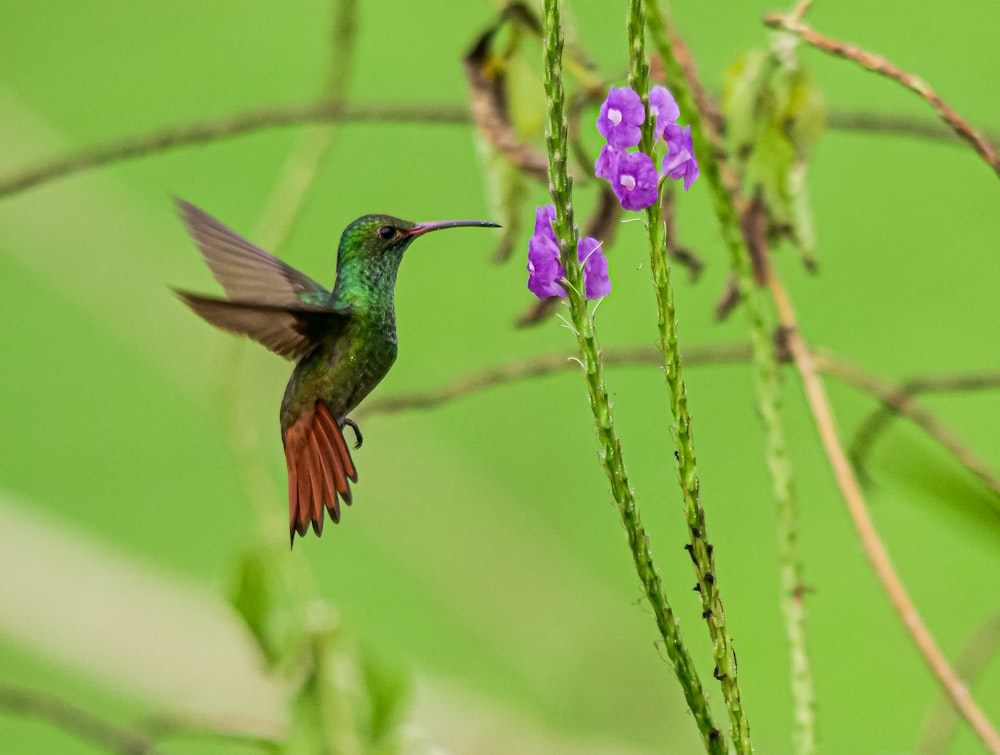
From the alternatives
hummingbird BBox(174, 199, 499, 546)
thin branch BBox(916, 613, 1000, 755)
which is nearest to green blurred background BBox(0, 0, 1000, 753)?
thin branch BBox(916, 613, 1000, 755)

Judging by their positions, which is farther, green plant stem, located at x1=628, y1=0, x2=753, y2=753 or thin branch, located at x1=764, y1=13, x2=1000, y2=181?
thin branch, located at x1=764, y1=13, x2=1000, y2=181

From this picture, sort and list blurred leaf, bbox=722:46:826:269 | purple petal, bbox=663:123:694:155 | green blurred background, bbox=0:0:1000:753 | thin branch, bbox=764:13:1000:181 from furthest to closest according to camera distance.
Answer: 1. green blurred background, bbox=0:0:1000:753
2. blurred leaf, bbox=722:46:826:269
3. thin branch, bbox=764:13:1000:181
4. purple petal, bbox=663:123:694:155

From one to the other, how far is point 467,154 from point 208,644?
5.01m

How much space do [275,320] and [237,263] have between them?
14 centimetres

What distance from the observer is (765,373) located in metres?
1.38

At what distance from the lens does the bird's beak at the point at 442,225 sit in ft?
3.45

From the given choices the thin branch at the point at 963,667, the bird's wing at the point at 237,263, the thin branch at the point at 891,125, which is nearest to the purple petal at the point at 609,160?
the bird's wing at the point at 237,263

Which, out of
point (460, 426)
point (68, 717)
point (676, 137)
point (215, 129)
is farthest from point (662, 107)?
point (460, 426)

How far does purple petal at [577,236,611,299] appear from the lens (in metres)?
0.95

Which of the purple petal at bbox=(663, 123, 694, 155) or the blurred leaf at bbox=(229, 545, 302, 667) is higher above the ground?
the purple petal at bbox=(663, 123, 694, 155)

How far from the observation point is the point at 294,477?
1.10m

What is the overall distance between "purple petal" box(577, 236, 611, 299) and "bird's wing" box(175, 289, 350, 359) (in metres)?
0.23

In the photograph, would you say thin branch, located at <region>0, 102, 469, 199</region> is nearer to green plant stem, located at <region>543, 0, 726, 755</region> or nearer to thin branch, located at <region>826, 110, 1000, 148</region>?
thin branch, located at <region>826, 110, 1000, 148</region>

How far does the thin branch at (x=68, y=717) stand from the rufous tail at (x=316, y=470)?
27.0 inches
